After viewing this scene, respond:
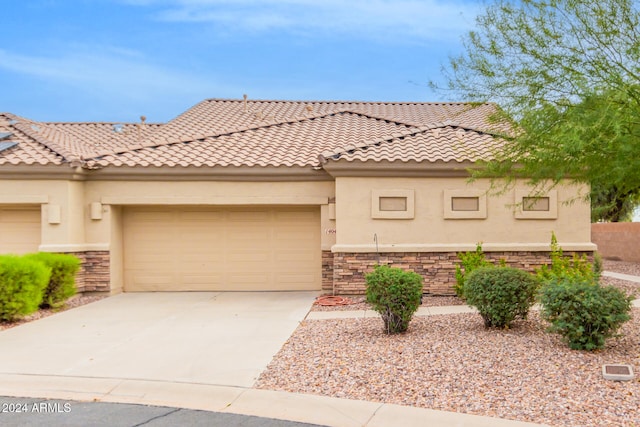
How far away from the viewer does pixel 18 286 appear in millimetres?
10875

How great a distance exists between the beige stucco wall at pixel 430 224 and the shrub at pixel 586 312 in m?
5.88

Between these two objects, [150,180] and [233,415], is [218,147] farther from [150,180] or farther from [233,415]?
[233,415]

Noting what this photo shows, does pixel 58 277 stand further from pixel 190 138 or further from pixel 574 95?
pixel 574 95

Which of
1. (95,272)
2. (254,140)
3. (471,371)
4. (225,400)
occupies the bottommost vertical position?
(225,400)

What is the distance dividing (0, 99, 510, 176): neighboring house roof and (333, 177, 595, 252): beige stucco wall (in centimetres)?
72

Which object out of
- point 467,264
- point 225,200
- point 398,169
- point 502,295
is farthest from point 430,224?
point 225,200

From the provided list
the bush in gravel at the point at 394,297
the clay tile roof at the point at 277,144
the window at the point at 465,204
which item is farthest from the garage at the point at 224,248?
the bush in gravel at the point at 394,297

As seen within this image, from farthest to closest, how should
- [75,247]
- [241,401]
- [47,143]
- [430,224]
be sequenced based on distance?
1. [47,143]
2. [75,247]
3. [430,224]
4. [241,401]

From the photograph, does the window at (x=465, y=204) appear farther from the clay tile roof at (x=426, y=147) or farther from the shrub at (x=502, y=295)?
the shrub at (x=502, y=295)

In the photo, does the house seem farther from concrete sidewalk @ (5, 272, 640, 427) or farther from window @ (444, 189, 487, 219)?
concrete sidewalk @ (5, 272, 640, 427)

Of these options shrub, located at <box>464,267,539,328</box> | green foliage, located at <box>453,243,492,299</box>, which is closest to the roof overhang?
green foliage, located at <box>453,243,492,299</box>

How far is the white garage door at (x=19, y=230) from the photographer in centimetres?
1456

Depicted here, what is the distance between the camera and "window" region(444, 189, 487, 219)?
13961mm

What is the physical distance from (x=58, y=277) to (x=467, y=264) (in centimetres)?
921
